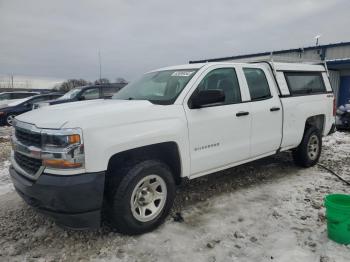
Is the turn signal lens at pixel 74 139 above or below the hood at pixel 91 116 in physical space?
below

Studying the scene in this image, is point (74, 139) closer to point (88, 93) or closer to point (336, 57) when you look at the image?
point (88, 93)

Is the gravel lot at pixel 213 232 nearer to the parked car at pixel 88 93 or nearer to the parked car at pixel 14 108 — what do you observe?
the parked car at pixel 88 93

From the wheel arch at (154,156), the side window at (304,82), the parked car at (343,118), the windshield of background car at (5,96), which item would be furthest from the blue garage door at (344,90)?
the windshield of background car at (5,96)

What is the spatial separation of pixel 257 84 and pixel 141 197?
263 centimetres

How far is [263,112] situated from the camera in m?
4.77

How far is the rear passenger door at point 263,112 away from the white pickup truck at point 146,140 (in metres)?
0.02

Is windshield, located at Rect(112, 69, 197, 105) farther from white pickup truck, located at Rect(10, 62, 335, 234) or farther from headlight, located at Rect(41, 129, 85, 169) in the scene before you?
headlight, located at Rect(41, 129, 85, 169)

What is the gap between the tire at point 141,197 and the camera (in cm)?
328

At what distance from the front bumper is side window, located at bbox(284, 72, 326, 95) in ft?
12.9

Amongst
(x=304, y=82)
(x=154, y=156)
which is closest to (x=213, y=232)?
(x=154, y=156)

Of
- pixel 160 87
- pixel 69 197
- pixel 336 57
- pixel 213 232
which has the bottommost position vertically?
pixel 213 232

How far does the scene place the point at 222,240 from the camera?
3.42 metres

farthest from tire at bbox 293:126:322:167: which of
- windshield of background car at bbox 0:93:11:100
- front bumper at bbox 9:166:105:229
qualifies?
windshield of background car at bbox 0:93:11:100

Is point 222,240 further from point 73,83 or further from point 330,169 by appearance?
point 73,83
